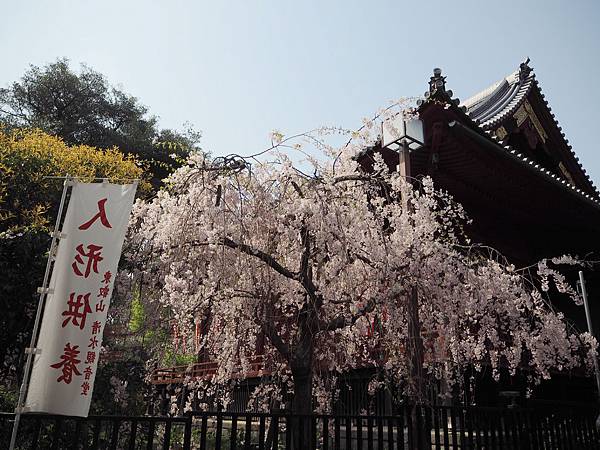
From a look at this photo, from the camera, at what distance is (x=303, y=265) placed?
17.6 ft

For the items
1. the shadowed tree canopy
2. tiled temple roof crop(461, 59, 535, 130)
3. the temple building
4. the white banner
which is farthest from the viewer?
the shadowed tree canopy

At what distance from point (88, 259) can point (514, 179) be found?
8700mm

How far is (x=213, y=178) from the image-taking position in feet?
17.0

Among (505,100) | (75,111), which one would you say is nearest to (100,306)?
(505,100)

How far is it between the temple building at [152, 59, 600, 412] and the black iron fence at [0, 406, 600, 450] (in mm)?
2501

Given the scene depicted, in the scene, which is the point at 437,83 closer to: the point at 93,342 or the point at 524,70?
the point at 93,342

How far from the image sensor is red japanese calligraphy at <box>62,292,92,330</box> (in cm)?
387

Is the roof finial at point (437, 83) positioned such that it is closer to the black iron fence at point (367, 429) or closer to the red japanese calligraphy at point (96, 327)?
the black iron fence at point (367, 429)

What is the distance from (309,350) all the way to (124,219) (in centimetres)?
259

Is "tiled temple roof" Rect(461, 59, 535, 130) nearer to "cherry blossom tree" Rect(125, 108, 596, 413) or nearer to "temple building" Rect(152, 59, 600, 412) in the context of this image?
"temple building" Rect(152, 59, 600, 412)

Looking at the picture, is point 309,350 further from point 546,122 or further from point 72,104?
point 72,104

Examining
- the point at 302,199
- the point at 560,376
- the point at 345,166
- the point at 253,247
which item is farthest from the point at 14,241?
the point at 560,376

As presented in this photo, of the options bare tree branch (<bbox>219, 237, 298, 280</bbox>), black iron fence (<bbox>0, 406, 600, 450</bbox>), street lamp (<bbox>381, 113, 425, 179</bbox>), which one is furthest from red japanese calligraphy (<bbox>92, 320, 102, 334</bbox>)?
street lamp (<bbox>381, 113, 425, 179</bbox>)

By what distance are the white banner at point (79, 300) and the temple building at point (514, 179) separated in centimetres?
410
